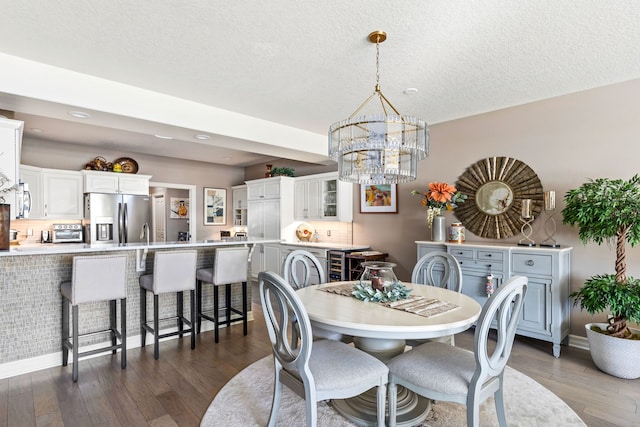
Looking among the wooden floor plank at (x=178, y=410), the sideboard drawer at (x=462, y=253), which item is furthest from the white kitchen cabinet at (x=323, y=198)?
the wooden floor plank at (x=178, y=410)

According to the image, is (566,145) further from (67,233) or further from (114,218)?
(67,233)

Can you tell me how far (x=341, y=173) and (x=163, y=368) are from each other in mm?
2306

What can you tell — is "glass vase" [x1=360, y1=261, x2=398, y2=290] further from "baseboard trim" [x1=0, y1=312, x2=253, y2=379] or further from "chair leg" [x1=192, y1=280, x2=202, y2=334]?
"baseboard trim" [x1=0, y1=312, x2=253, y2=379]

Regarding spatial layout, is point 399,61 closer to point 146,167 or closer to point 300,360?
point 300,360

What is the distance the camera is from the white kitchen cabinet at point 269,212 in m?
6.39

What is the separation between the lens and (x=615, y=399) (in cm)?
250

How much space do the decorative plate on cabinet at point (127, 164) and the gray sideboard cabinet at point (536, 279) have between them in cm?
558

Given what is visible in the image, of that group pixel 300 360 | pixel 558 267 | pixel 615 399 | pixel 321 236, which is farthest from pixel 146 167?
pixel 615 399

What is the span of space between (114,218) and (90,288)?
3.18 metres

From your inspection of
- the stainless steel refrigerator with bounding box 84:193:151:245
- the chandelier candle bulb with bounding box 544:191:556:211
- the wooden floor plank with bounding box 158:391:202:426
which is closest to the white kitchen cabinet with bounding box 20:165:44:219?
the stainless steel refrigerator with bounding box 84:193:151:245

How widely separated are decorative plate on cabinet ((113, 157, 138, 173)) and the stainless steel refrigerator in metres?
0.54

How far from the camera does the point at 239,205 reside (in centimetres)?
779

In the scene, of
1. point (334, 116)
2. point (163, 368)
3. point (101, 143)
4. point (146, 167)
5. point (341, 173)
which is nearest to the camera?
point (341, 173)

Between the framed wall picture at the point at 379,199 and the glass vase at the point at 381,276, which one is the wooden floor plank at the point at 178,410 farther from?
the framed wall picture at the point at 379,199
